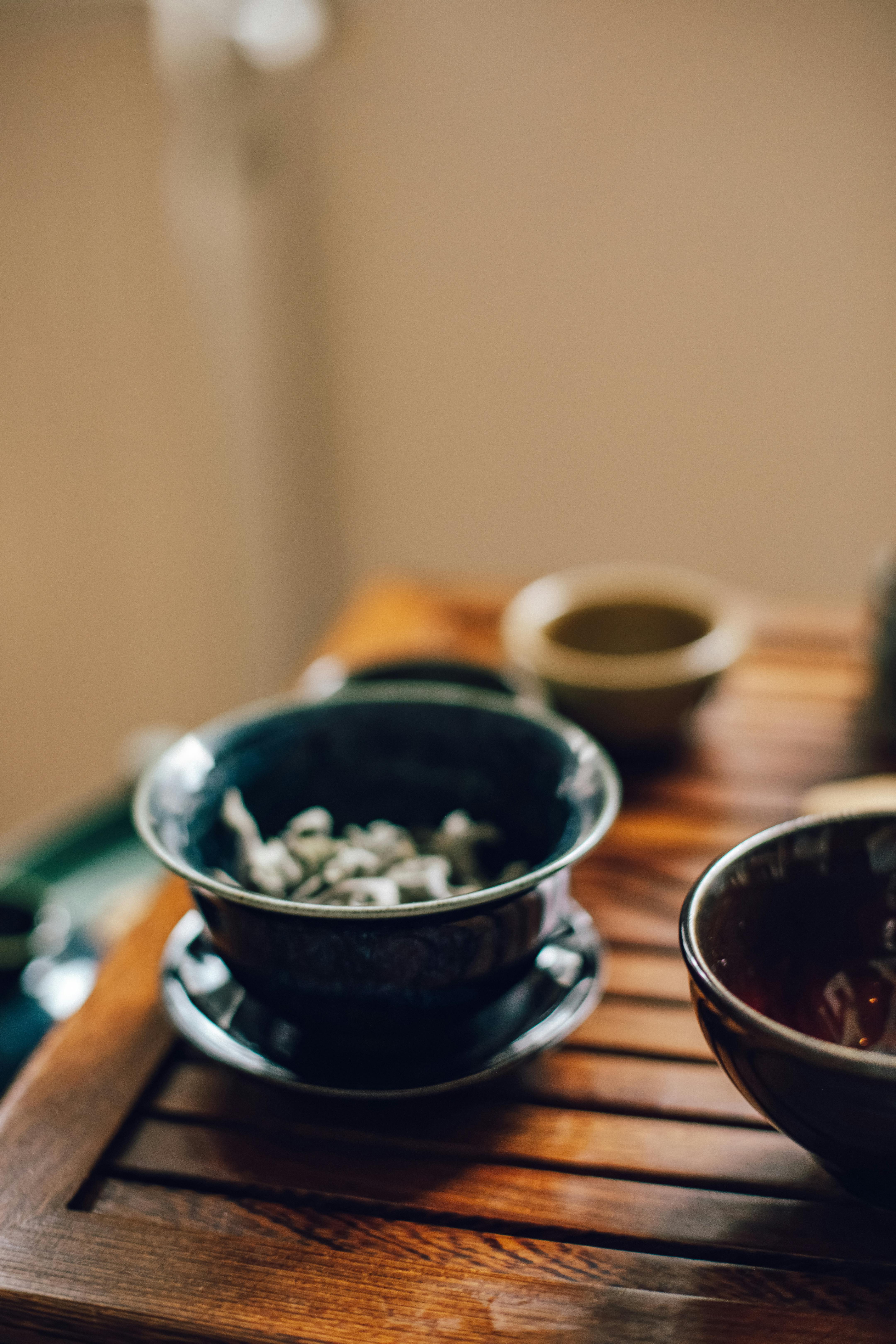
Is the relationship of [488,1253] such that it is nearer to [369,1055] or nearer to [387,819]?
[369,1055]

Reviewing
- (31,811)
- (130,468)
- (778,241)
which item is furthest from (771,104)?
(31,811)

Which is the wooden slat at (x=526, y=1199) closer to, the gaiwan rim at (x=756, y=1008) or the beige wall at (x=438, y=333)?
the gaiwan rim at (x=756, y=1008)

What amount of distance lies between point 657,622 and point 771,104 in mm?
1194

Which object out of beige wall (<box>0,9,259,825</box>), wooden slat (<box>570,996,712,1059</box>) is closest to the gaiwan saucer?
wooden slat (<box>570,996,712,1059</box>)

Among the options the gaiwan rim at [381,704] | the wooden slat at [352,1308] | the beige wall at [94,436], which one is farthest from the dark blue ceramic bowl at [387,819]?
the beige wall at [94,436]

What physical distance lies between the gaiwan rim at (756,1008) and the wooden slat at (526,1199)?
0.27 ft

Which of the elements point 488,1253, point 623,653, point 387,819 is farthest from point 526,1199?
point 623,653

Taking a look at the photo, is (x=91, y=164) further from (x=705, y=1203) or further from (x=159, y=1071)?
(x=705, y=1203)

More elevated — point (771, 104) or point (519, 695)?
point (771, 104)

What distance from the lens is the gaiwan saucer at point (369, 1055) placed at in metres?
0.54

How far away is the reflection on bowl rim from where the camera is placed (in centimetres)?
87

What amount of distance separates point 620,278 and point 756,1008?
1652mm

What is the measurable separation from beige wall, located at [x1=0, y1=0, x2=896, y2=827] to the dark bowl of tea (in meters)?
1.36

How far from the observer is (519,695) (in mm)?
852
